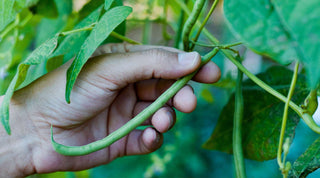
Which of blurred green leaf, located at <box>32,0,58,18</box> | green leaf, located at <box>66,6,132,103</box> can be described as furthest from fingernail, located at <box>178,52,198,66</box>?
blurred green leaf, located at <box>32,0,58,18</box>

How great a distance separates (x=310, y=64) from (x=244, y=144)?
0.33 m

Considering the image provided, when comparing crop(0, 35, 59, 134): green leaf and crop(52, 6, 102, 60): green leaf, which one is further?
crop(52, 6, 102, 60): green leaf

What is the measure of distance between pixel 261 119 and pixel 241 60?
0.32 ft

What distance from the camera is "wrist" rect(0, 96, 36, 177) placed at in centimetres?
55

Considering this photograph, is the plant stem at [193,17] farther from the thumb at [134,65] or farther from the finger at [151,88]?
the finger at [151,88]

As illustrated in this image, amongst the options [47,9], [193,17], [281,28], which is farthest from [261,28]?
[47,9]

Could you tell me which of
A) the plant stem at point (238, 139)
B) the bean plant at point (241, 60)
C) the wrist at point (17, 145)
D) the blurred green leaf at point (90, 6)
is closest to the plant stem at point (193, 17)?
the bean plant at point (241, 60)

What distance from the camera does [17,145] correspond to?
0.57 m

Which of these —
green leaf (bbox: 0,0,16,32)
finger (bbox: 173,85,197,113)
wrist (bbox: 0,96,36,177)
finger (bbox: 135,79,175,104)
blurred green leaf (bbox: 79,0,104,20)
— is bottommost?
wrist (bbox: 0,96,36,177)

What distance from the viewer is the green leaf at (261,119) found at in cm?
47

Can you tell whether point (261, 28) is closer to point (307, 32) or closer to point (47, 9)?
point (307, 32)

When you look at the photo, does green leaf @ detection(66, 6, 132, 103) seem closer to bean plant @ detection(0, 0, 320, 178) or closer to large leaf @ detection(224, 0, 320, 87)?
bean plant @ detection(0, 0, 320, 178)

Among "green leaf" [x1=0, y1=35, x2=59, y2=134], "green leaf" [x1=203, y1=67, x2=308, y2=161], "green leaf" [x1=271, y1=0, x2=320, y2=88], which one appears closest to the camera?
"green leaf" [x1=271, y1=0, x2=320, y2=88]

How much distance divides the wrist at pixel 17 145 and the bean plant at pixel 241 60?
90mm
